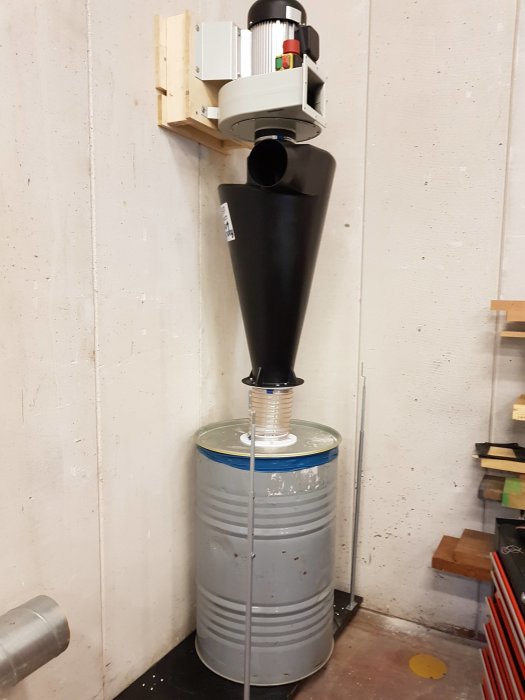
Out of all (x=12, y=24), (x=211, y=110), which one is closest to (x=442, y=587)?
(x=211, y=110)

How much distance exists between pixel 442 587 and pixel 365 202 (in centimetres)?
126

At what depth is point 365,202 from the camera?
1702 millimetres

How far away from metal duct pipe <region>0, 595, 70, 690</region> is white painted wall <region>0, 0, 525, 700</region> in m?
0.07

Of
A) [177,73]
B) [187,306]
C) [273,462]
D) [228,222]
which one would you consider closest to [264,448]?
[273,462]

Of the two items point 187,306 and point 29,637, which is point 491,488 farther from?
point 29,637

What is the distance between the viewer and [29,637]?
0.97m

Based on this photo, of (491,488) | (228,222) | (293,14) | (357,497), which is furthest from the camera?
(357,497)

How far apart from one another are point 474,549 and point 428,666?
37 cm

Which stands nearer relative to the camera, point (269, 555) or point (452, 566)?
point (269, 555)

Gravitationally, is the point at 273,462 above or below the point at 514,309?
below

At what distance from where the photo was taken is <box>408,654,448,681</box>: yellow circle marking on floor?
148cm

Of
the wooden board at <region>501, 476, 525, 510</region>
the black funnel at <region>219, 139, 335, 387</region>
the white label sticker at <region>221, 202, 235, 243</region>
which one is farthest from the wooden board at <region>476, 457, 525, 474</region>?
the white label sticker at <region>221, 202, 235, 243</region>

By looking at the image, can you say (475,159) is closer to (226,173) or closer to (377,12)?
(377,12)

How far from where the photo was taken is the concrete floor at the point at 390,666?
1.40 meters
